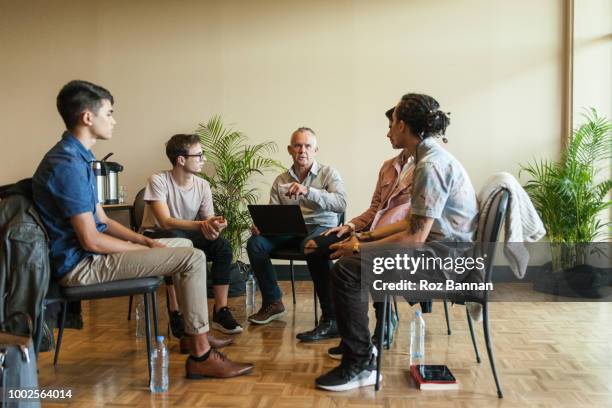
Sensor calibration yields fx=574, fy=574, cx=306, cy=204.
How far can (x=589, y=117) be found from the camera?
483 cm

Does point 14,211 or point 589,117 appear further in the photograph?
point 589,117

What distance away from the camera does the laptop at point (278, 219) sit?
11.0 ft

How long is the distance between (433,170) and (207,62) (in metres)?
3.52

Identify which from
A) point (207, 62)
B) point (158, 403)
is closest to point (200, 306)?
point (158, 403)

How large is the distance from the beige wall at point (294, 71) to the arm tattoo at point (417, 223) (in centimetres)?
284

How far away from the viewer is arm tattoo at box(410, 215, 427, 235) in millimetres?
2336

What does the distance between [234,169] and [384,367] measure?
2637mm

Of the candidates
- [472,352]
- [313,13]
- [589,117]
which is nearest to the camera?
[472,352]

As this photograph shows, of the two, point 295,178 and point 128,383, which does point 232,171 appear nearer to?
point 295,178

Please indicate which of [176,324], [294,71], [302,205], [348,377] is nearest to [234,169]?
[294,71]

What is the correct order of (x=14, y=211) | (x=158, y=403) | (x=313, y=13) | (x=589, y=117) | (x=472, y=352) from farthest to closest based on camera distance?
1. (x=313, y=13)
2. (x=589, y=117)
3. (x=472, y=352)
4. (x=158, y=403)
5. (x=14, y=211)

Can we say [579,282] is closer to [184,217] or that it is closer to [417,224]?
[417,224]

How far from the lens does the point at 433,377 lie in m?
2.52

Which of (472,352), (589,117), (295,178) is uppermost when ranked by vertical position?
(589,117)
